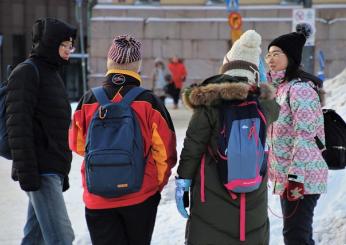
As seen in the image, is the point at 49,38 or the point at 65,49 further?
the point at 65,49

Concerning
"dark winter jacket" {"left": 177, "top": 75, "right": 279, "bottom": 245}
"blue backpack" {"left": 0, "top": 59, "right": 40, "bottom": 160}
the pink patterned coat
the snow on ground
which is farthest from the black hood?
the snow on ground

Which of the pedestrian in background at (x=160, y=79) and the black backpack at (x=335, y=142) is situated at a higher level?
the black backpack at (x=335, y=142)

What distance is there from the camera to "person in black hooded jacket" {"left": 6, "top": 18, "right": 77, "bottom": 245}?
3.89m

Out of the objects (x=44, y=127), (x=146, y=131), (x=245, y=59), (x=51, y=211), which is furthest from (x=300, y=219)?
(x=44, y=127)

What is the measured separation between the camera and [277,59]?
14.4 feet

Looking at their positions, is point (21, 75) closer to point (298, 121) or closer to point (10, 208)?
point (298, 121)

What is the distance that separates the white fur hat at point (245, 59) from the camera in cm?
371

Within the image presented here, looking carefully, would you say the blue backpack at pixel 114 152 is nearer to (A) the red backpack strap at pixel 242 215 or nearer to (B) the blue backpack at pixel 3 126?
(A) the red backpack strap at pixel 242 215

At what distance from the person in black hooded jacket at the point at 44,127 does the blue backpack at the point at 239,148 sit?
1114mm

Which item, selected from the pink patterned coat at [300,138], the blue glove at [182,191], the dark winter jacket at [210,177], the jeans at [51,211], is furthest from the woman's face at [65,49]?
the pink patterned coat at [300,138]

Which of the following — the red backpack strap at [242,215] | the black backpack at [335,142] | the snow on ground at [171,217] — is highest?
the black backpack at [335,142]

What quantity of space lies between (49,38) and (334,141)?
1957 millimetres

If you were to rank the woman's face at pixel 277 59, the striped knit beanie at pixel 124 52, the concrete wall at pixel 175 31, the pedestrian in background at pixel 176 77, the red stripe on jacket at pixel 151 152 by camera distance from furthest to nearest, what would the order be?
the concrete wall at pixel 175 31, the pedestrian in background at pixel 176 77, the woman's face at pixel 277 59, the striped knit beanie at pixel 124 52, the red stripe on jacket at pixel 151 152

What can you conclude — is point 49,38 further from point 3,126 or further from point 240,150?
point 240,150
